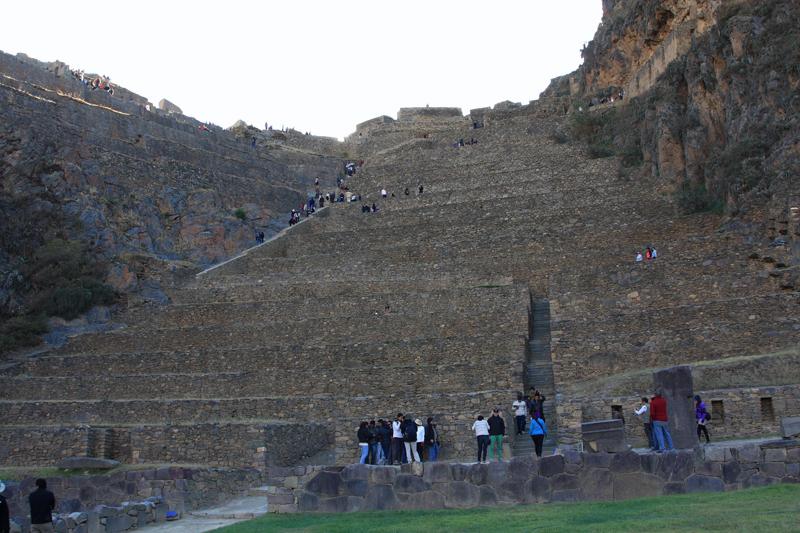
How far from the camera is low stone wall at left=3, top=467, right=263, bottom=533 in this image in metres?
15.6

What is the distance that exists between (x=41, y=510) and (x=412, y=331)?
13958mm

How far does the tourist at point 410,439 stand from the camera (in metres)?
18.3

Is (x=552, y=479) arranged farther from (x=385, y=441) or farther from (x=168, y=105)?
(x=168, y=105)

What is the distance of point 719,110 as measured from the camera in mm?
29781

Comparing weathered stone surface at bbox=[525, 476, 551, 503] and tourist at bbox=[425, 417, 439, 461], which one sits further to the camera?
tourist at bbox=[425, 417, 439, 461]

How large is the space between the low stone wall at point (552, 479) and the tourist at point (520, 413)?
5.32m

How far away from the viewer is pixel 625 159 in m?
36.7

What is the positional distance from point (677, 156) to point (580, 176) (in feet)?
18.9

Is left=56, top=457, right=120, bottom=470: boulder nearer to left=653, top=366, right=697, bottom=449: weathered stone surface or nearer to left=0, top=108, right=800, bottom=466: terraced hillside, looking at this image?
left=0, top=108, right=800, bottom=466: terraced hillside

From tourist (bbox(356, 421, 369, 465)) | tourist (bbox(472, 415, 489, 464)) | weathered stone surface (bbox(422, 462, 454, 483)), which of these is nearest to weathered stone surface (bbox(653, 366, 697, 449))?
tourist (bbox(472, 415, 489, 464))

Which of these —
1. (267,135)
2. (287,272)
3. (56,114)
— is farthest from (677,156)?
(267,135)

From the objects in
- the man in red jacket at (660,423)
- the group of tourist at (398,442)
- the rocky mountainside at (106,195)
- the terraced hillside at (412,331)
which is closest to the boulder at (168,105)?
the rocky mountainside at (106,195)

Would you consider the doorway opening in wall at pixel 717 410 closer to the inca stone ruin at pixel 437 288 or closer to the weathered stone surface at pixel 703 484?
the inca stone ruin at pixel 437 288

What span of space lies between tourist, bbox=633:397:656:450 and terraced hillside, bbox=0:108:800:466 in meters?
1.58
